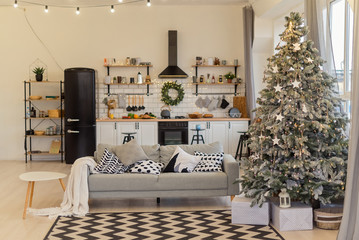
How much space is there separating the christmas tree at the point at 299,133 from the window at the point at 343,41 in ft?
2.49

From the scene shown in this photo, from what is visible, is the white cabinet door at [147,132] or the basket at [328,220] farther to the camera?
the white cabinet door at [147,132]

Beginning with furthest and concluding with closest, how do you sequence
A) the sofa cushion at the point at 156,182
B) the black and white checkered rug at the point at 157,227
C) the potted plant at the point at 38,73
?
the potted plant at the point at 38,73 < the sofa cushion at the point at 156,182 < the black and white checkered rug at the point at 157,227

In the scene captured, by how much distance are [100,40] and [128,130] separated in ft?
7.53

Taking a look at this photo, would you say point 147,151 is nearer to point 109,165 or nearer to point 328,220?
point 109,165

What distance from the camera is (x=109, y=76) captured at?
1144 cm

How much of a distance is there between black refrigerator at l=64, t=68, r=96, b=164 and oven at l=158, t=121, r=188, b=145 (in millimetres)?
1574

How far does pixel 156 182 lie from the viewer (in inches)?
258

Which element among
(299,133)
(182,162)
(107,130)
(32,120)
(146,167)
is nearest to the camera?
(299,133)

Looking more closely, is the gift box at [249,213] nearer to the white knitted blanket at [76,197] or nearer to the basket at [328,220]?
the basket at [328,220]

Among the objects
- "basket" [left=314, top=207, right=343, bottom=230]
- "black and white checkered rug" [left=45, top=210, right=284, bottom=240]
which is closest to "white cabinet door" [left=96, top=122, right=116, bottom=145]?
"black and white checkered rug" [left=45, top=210, right=284, bottom=240]

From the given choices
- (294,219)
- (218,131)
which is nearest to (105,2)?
(218,131)

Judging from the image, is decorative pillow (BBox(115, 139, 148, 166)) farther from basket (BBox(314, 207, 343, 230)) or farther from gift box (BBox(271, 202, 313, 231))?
basket (BBox(314, 207, 343, 230))

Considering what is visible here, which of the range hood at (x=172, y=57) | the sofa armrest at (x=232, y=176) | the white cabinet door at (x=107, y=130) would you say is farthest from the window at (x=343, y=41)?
the white cabinet door at (x=107, y=130)

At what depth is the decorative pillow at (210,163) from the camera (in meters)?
6.89
